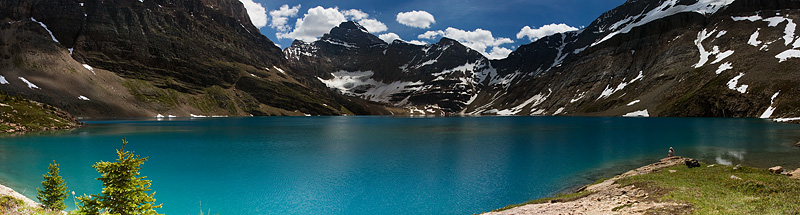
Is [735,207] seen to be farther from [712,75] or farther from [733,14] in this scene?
[733,14]

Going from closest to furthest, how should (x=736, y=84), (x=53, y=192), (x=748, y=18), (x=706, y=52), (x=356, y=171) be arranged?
(x=53, y=192), (x=356, y=171), (x=736, y=84), (x=706, y=52), (x=748, y=18)

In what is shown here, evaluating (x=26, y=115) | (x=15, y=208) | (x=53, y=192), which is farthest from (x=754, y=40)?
(x=26, y=115)

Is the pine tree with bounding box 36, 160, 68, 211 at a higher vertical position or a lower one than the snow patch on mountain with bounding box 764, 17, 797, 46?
lower

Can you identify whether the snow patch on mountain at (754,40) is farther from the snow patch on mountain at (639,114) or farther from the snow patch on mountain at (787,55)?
the snow patch on mountain at (639,114)

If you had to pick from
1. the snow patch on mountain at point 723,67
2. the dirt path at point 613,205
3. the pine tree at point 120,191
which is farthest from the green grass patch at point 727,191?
the snow patch on mountain at point 723,67

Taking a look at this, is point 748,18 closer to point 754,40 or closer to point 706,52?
point 706,52

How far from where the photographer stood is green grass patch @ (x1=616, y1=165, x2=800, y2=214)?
483 inches

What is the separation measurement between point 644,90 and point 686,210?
205446 mm

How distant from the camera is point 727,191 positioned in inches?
661

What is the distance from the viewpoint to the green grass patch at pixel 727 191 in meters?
12.3

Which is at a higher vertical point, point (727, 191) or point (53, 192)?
point (53, 192)

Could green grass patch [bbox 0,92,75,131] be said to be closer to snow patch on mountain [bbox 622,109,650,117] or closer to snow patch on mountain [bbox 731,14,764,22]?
snow patch on mountain [bbox 622,109,650,117]

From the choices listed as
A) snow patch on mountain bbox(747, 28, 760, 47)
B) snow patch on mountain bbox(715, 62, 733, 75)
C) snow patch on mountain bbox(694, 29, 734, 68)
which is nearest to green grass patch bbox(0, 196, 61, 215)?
snow patch on mountain bbox(715, 62, 733, 75)

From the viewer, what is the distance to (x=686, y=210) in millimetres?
13031
